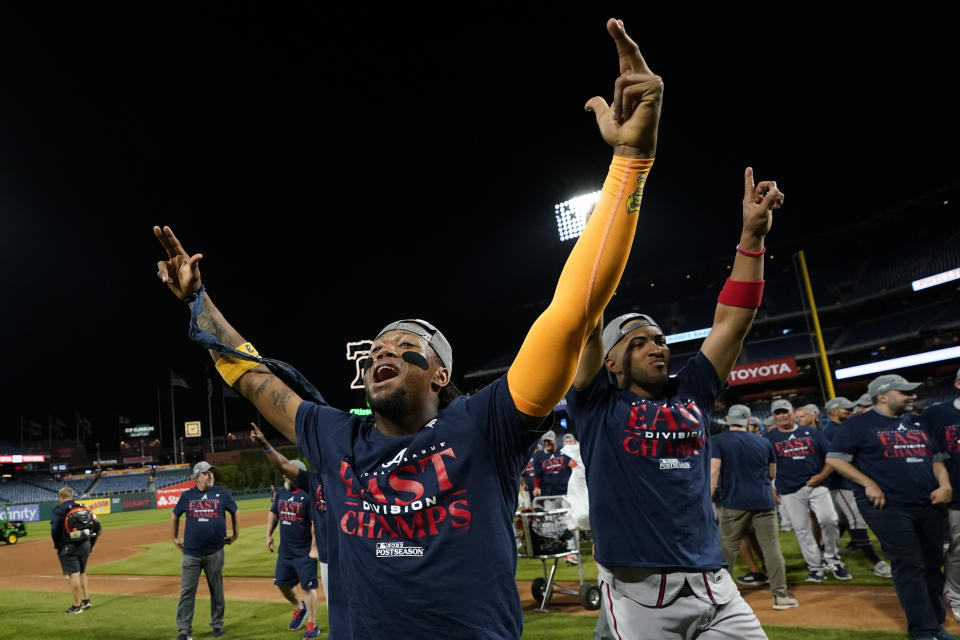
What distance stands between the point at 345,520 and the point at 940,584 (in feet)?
19.5

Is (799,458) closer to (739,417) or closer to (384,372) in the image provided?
(739,417)

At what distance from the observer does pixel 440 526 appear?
6.38ft

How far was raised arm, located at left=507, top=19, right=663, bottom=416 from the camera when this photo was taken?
1693 millimetres

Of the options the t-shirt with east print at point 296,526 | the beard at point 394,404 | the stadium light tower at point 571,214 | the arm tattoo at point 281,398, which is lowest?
the t-shirt with east print at point 296,526

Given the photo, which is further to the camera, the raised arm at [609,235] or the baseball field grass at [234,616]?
the baseball field grass at [234,616]

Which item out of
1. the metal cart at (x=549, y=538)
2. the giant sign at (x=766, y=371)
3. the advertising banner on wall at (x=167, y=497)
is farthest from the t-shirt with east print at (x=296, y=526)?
the advertising banner on wall at (x=167, y=497)

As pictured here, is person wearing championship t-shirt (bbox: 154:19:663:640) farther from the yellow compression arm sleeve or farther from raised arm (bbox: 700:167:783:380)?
raised arm (bbox: 700:167:783:380)

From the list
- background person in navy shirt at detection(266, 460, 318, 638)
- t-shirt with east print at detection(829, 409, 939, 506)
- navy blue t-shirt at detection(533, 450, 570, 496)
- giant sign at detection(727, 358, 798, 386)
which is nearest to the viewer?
t-shirt with east print at detection(829, 409, 939, 506)

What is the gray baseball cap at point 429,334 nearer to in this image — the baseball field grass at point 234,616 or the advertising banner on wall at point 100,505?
the baseball field grass at point 234,616

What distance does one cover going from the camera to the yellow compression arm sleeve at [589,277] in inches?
67.2

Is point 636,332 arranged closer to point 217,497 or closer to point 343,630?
point 343,630

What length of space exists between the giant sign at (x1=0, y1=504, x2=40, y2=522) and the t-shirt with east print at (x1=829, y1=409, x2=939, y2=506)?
44621mm

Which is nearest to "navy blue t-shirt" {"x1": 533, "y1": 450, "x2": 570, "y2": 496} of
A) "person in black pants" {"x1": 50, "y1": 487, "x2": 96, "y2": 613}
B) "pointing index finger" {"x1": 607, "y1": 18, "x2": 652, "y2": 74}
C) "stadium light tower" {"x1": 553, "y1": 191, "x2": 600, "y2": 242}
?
"person in black pants" {"x1": 50, "y1": 487, "x2": 96, "y2": 613}

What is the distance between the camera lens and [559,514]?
7.98 meters
